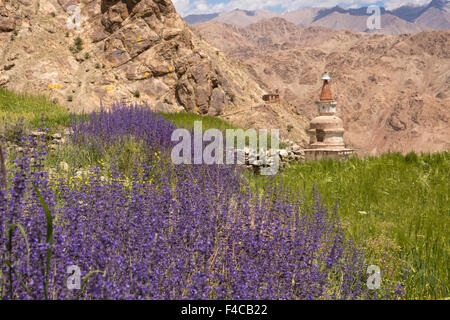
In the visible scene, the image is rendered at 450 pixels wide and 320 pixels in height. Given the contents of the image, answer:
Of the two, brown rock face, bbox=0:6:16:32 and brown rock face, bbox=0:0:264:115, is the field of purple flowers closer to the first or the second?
brown rock face, bbox=0:0:264:115

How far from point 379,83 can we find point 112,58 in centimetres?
11240

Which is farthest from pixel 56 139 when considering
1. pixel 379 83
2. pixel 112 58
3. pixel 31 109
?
pixel 379 83

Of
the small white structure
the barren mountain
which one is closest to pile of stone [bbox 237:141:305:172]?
the small white structure

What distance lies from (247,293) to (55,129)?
26.9 ft

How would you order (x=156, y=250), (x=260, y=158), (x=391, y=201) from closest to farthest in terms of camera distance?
(x=156, y=250), (x=391, y=201), (x=260, y=158)

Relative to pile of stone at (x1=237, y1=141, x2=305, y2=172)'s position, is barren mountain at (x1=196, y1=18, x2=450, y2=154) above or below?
above

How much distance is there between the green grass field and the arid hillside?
9.58m

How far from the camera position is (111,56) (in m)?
21.4

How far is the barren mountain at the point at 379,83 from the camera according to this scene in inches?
3686

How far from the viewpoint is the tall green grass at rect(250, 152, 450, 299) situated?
11.9 feet

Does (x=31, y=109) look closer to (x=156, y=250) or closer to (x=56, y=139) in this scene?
(x=56, y=139)

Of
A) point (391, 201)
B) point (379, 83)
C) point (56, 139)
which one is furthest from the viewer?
point (379, 83)

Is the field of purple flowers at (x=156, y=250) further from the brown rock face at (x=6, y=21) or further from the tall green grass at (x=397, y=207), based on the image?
the brown rock face at (x=6, y=21)

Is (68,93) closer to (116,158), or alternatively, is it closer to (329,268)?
(116,158)
